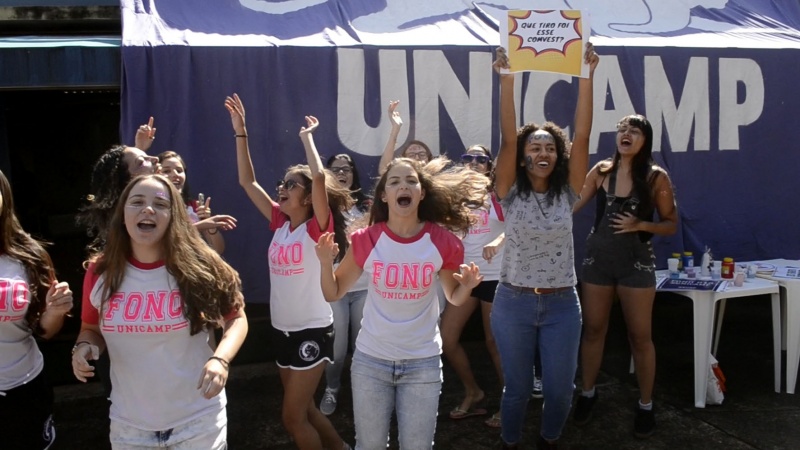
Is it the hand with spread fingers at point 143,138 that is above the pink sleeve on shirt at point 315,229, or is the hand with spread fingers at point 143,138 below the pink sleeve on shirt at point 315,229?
above

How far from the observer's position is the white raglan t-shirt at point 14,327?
2.69 meters

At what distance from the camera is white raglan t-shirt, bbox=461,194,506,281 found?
4.63 m

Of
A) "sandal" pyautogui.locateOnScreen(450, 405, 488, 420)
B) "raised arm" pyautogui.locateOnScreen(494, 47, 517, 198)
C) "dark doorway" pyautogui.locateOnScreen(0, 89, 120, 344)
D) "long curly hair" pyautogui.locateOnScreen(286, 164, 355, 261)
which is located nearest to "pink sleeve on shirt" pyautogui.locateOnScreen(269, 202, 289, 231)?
"long curly hair" pyautogui.locateOnScreen(286, 164, 355, 261)

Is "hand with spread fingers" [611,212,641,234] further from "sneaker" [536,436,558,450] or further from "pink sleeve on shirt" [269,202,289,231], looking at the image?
"pink sleeve on shirt" [269,202,289,231]

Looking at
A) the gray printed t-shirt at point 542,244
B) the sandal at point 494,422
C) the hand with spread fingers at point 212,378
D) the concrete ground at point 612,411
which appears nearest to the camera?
the hand with spread fingers at point 212,378

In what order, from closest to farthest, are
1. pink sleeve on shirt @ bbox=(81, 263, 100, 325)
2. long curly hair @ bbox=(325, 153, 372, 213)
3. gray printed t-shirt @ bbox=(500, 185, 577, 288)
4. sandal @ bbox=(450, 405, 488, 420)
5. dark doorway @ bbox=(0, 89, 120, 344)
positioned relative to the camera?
pink sleeve on shirt @ bbox=(81, 263, 100, 325)
gray printed t-shirt @ bbox=(500, 185, 577, 288)
sandal @ bbox=(450, 405, 488, 420)
long curly hair @ bbox=(325, 153, 372, 213)
dark doorway @ bbox=(0, 89, 120, 344)

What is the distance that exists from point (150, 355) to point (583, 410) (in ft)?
9.80

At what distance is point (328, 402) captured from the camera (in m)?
4.72

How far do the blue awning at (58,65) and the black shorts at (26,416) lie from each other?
2.37 meters

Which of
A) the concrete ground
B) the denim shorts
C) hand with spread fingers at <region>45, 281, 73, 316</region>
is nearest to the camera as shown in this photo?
the denim shorts

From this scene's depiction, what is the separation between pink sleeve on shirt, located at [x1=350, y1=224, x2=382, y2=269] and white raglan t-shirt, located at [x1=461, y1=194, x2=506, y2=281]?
1609mm

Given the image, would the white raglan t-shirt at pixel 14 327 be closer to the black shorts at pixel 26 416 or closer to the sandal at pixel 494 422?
the black shorts at pixel 26 416

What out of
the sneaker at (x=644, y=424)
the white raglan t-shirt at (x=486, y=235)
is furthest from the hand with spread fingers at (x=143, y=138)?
the sneaker at (x=644, y=424)

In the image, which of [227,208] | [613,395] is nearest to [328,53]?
[227,208]
